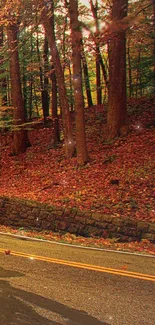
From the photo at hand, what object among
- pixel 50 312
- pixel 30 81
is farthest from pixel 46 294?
pixel 30 81

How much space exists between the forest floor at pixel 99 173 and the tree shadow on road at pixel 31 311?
529 cm

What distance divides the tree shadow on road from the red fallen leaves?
210 inches

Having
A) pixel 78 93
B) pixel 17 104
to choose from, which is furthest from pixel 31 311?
pixel 17 104

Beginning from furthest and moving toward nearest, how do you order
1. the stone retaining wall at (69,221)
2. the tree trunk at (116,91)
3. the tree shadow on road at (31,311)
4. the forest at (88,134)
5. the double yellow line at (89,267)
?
the tree trunk at (116,91), the forest at (88,134), the stone retaining wall at (69,221), the double yellow line at (89,267), the tree shadow on road at (31,311)

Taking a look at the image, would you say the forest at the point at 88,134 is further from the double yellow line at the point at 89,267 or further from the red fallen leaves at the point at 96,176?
the double yellow line at the point at 89,267

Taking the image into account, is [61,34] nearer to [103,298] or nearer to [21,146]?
[21,146]

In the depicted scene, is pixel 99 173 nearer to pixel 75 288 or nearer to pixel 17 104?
pixel 75 288

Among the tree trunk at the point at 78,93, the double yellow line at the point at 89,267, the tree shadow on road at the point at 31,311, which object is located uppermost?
the tree trunk at the point at 78,93

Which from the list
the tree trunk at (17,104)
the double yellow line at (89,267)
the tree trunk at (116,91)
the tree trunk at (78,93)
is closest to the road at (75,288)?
the double yellow line at (89,267)

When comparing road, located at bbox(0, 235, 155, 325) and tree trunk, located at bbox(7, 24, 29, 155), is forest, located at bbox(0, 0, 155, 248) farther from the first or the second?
road, located at bbox(0, 235, 155, 325)

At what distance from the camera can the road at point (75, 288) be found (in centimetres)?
376

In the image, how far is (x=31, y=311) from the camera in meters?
3.85

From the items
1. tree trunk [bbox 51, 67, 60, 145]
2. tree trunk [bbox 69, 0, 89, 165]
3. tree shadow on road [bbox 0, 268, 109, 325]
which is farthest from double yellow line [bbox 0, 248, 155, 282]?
tree trunk [bbox 51, 67, 60, 145]

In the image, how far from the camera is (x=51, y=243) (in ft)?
28.1
